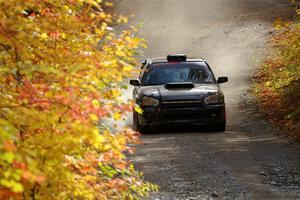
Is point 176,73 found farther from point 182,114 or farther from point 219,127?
point 219,127

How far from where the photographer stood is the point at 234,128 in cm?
1698

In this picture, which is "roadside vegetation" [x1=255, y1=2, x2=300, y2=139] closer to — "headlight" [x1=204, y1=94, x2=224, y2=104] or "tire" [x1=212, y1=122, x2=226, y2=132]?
"tire" [x1=212, y1=122, x2=226, y2=132]

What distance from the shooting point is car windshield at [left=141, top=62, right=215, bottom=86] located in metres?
16.7

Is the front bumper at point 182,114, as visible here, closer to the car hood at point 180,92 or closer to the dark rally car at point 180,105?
the dark rally car at point 180,105

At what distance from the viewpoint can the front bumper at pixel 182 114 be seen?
51.6 ft

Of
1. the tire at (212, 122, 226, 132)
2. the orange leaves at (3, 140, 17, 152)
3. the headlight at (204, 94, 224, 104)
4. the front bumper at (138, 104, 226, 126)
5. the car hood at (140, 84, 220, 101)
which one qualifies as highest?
the orange leaves at (3, 140, 17, 152)

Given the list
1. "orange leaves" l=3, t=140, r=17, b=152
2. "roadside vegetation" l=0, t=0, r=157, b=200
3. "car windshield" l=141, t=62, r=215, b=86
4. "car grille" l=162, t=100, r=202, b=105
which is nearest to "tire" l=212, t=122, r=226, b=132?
"car grille" l=162, t=100, r=202, b=105

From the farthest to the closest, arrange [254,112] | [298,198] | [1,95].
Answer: [254,112] < [298,198] < [1,95]

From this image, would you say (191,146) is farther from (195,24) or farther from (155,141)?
(195,24)

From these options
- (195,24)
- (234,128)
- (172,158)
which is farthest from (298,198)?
(195,24)

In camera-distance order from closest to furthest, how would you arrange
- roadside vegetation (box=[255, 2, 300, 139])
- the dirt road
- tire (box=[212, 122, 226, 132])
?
1. the dirt road
2. tire (box=[212, 122, 226, 132])
3. roadside vegetation (box=[255, 2, 300, 139])

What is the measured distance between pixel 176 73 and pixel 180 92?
1.05m

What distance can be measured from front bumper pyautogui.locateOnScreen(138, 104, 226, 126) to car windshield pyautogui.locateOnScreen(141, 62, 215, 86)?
40.0 inches

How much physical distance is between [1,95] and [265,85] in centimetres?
1919
